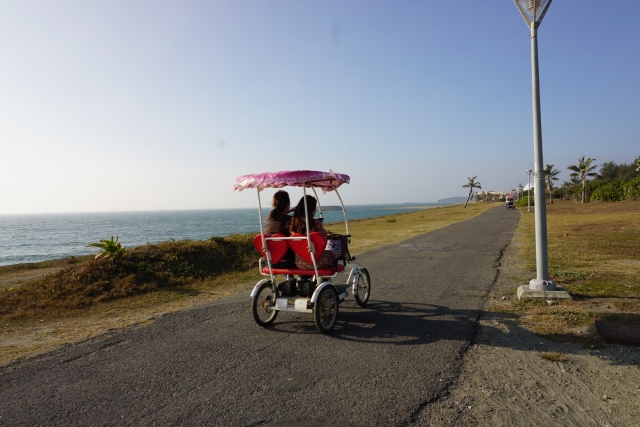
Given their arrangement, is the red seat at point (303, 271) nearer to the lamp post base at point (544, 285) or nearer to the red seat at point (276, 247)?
the red seat at point (276, 247)

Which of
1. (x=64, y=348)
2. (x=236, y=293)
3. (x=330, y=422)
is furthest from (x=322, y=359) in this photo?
(x=236, y=293)

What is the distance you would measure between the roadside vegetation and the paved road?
109 centimetres

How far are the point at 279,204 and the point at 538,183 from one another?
4753 millimetres

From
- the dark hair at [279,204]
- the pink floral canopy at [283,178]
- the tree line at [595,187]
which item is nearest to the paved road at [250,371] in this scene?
the dark hair at [279,204]

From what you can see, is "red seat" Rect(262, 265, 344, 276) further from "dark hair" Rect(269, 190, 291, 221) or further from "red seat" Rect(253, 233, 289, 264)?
"dark hair" Rect(269, 190, 291, 221)

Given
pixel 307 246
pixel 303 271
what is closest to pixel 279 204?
pixel 307 246

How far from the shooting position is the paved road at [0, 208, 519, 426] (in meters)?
3.83

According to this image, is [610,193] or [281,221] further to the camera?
[610,193]

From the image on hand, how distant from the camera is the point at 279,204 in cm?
683

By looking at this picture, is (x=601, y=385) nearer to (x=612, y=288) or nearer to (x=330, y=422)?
(x=330, y=422)

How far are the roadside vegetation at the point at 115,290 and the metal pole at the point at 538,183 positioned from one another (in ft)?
20.5

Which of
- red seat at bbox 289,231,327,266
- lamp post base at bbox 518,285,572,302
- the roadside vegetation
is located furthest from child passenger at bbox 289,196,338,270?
lamp post base at bbox 518,285,572,302

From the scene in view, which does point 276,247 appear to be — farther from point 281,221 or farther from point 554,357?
point 554,357

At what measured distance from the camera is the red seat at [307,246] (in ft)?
20.5
